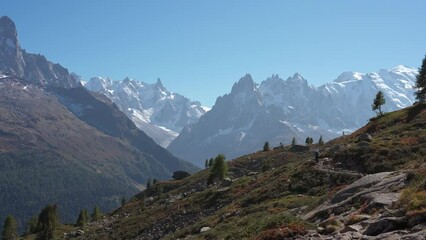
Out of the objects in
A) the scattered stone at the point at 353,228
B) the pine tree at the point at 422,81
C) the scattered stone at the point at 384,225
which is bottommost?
the scattered stone at the point at 353,228

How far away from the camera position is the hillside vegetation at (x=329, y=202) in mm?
22819

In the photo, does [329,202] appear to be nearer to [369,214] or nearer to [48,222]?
[369,214]

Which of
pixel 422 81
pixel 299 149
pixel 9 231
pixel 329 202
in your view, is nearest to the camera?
pixel 329 202

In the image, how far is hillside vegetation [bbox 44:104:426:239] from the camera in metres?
22.8

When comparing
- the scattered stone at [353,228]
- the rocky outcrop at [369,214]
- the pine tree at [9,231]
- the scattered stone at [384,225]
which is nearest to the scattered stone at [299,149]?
the rocky outcrop at [369,214]

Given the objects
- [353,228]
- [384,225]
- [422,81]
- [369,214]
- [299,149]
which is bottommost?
[353,228]

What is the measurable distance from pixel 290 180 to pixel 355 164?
807cm

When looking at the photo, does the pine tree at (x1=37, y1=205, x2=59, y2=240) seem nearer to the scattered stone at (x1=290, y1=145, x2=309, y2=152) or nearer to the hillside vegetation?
the hillside vegetation

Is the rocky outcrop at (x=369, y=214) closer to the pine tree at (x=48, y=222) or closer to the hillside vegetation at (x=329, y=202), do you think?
the hillside vegetation at (x=329, y=202)

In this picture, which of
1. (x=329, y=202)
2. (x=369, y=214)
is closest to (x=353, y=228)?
(x=369, y=214)

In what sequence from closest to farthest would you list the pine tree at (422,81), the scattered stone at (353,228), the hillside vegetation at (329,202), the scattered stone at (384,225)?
1. the scattered stone at (384,225)
2. the scattered stone at (353,228)
3. the hillside vegetation at (329,202)
4. the pine tree at (422,81)

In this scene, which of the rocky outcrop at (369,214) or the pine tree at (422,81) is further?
the pine tree at (422,81)

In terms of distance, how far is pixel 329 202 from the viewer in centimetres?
3216

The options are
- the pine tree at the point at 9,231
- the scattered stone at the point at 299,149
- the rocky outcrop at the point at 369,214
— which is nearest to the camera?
the rocky outcrop at the point at 369,214
